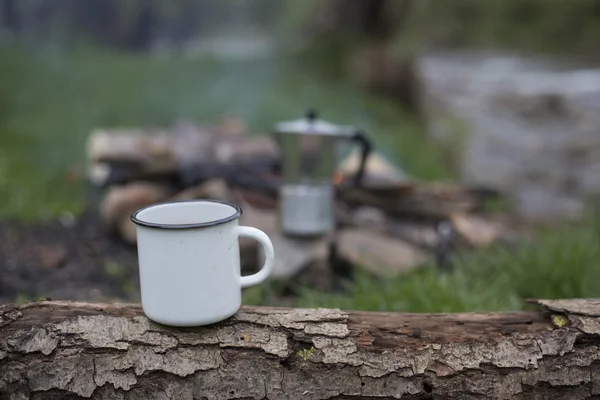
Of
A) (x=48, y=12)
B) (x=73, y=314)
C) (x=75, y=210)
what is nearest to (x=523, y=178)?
(x=75, y=210)

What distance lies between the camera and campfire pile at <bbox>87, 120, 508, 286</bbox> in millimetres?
2824

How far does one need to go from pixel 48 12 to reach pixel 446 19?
16.0 feet

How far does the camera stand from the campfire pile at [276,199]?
282 cm

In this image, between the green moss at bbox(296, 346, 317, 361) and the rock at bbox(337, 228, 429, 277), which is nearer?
the green moss at bbox(296, 346, 317, 361)

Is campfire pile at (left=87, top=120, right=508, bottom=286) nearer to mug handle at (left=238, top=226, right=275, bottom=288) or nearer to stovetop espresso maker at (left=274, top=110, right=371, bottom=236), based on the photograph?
stovetop espresso maker at (left=274, top=110, right=371, bottom=236)

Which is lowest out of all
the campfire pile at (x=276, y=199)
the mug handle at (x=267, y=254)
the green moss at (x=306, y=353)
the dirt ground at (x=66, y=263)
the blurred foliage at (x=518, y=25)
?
the dirt ground at (x=66, y=263)

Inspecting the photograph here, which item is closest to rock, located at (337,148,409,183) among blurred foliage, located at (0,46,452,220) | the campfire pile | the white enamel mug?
the campfire pile

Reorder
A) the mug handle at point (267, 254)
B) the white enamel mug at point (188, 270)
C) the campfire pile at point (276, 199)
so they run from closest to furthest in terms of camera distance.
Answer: the white enamel mug at point (188, 270) → the mug handle at point (267, 254) → the campfire pile at point (276, 199)

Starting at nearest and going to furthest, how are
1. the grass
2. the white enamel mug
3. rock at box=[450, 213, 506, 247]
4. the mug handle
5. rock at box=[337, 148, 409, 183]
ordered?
the white enamel mug → the mug handle → the grass → rock at box=[450, 213, 506, 247] → rock at box=[337, 148, 409, 183]

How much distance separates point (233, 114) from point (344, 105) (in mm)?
1359

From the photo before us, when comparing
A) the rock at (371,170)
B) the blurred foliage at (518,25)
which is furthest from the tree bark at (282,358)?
the blurred foliage at (518,25)

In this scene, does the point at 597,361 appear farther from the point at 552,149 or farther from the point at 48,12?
the point at 48,12

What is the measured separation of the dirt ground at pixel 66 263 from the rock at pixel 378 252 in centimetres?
92

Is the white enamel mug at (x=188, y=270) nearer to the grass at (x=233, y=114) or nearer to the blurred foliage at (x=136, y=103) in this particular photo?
the grass at (x=233, y=114)
